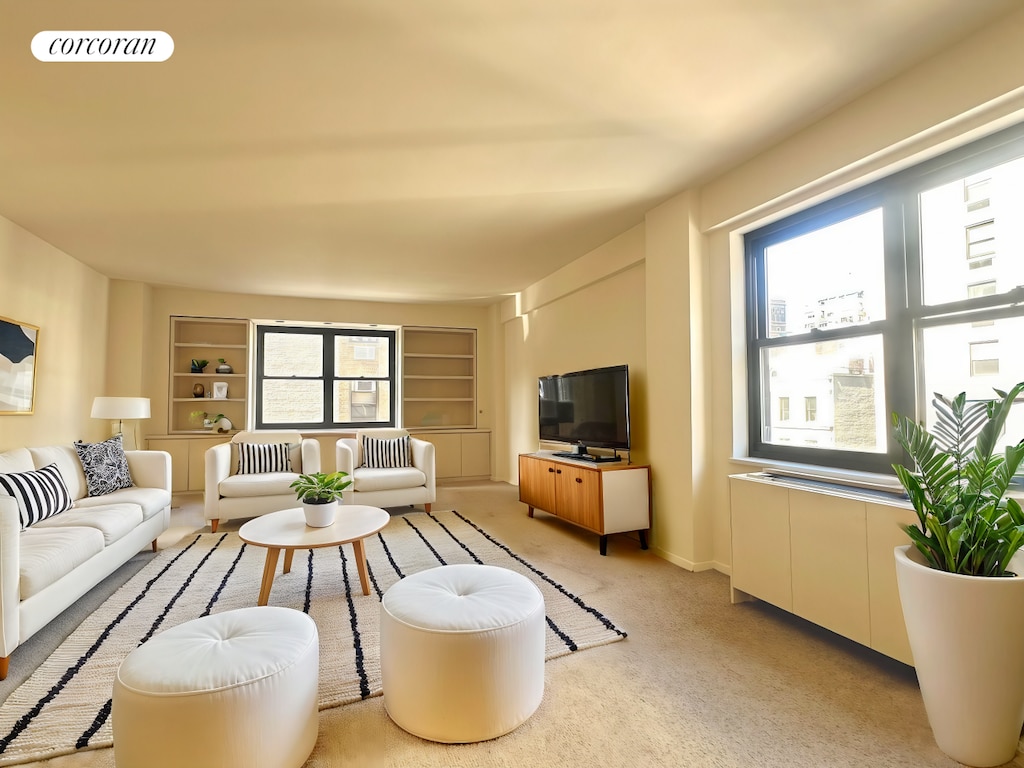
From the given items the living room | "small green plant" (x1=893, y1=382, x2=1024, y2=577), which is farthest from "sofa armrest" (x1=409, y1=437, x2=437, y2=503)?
"small green plant" (x1=893, y1=382, x2=1024, y2=577)

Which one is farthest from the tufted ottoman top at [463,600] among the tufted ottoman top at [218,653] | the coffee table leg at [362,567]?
the coffee table leg at [362,567]

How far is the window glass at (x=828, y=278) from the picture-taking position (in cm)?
253

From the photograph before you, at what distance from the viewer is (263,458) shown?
473 cm

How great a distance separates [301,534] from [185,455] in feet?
13.3

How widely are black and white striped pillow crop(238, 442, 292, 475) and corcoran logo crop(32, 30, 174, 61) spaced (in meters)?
3.44

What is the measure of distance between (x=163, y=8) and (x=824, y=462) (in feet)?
11.6

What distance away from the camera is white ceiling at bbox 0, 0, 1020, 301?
179cm

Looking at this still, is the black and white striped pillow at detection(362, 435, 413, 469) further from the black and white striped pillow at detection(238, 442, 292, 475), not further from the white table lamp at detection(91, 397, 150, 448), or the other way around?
the white table lamp at detection(91, 397, 150, 448)

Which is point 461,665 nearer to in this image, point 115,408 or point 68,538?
point 68,538

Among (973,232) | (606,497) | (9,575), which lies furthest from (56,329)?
(973,232)

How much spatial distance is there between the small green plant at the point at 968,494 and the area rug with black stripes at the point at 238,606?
133cm

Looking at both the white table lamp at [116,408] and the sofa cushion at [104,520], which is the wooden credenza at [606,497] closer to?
the sofa cushion at [104,520]

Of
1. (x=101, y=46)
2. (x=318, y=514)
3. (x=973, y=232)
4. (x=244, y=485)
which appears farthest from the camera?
(x=244, y=485)

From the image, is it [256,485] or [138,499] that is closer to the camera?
[138,499]
